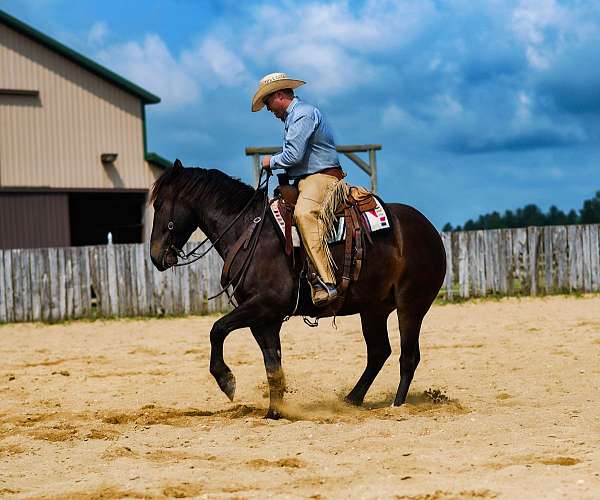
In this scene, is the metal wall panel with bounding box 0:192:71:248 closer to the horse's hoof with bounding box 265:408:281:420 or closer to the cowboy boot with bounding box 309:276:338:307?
the horse's hoof with bounding box 265:408:281:420

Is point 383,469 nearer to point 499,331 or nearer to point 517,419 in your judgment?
point 517,419

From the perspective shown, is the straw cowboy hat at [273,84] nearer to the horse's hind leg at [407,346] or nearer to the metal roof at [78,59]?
the horse's hind leg at [407,346]

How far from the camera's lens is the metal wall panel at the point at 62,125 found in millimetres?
22828

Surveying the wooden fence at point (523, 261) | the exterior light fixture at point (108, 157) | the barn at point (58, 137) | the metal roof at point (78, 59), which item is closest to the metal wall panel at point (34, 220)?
the barn at point (58, 137)

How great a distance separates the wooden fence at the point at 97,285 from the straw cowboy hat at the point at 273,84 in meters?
11.5

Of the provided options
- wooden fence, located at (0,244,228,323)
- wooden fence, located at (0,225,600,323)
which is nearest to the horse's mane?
wooden fence, located at (0,225,600,323)

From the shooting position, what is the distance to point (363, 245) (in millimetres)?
7473

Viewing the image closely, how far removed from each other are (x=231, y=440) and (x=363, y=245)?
2022 millimetres

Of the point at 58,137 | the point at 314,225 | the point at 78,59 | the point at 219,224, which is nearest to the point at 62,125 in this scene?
the point at 58,137

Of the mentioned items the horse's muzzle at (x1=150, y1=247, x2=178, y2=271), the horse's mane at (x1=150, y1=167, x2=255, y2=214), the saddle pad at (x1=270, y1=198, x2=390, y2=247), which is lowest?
the horse's muzzle at (x1=150, y1=247, x2=178, y2=271)

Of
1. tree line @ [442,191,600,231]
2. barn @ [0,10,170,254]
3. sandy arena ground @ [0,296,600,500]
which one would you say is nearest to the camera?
sandy arena ground @ [0,296,600,500]

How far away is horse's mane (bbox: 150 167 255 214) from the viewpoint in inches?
300

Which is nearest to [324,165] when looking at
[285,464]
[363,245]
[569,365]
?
[363,245]

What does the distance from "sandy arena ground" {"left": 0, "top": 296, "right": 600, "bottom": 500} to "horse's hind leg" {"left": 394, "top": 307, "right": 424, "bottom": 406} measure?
0.84 ft
